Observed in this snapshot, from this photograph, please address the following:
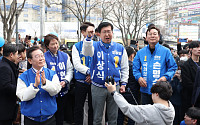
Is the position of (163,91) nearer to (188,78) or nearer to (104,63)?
(104,63)

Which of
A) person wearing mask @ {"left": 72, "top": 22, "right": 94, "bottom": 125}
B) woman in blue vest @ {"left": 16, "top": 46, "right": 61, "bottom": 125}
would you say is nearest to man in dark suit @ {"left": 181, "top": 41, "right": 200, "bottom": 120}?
person wearing mask @ {"left": 72, "top": 22, "right": 94, "bottom": 125}

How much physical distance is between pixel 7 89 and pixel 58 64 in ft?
3.32

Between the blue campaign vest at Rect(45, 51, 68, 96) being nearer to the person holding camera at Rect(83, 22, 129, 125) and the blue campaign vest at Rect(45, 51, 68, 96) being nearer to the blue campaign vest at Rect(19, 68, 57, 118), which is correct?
the person holding camera at Rect(83, 22, 129, 125)

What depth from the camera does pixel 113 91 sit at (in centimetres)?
296

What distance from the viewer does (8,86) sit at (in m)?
3.63

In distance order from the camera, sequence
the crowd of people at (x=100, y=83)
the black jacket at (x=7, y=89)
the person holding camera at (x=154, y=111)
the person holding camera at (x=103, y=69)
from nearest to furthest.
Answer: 1. the person holding camera at (x=154, y=111)
2. the crowd of people at (x=100, y=83)
3. the black jacket at (x=7, y=89)
4. the person holding camera at (x=103, y=69)

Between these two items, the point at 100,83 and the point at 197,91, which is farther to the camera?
the point at 197,91

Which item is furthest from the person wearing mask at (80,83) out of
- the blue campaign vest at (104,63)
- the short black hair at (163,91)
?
the short black hair at (163,91)

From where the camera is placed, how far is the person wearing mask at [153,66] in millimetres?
3992

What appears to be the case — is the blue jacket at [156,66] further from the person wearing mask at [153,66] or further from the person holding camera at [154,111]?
the person holding camera at [154,111]

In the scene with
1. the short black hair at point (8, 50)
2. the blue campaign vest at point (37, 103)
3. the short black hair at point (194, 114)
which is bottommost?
the short black hair at point (194, 114)

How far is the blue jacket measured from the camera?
3990mm

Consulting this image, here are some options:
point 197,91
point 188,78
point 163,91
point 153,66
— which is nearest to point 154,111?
point 163,91

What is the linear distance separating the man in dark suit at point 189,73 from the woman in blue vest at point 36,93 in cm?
257
